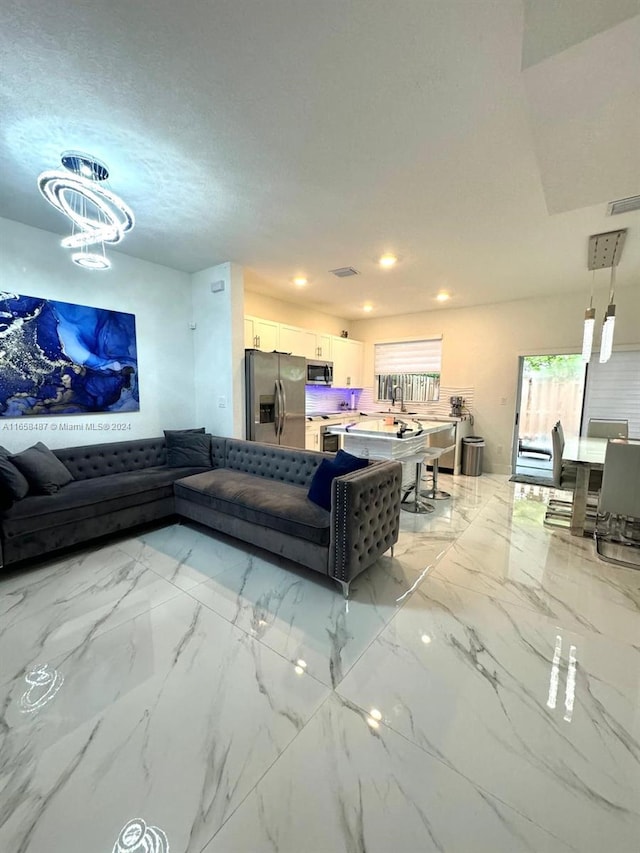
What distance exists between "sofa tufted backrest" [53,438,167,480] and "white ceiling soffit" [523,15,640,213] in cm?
417

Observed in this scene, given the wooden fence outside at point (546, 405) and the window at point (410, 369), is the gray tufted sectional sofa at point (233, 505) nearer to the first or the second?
the window at point (410, 369)

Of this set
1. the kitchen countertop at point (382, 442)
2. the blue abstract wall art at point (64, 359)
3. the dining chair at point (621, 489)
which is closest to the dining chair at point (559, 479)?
the dining chair at point (621, 489)

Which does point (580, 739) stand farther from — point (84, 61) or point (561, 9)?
point (84, 61)

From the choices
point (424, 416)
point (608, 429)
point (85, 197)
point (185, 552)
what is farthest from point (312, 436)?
point (608, 429)

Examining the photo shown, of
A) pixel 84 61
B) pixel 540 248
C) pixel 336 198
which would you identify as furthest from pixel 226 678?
pixel 540 248

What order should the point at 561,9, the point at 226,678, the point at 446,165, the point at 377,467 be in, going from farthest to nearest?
the point at 377,467, the point at 446,165, the point at 226,678, the point at 561,9

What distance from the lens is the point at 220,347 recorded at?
4328 millimetres

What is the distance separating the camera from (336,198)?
2660mm

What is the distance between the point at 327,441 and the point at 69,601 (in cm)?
419

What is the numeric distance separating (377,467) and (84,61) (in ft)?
8.76

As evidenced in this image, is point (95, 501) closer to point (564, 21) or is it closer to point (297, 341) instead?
point (297, 341)

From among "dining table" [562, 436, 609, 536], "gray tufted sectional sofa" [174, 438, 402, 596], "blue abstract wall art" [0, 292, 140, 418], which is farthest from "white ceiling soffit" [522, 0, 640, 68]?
"blue abstract wall art" [0, 292, 140, 418]

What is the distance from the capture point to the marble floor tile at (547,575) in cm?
220

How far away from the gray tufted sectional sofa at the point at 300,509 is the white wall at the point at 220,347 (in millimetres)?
911
